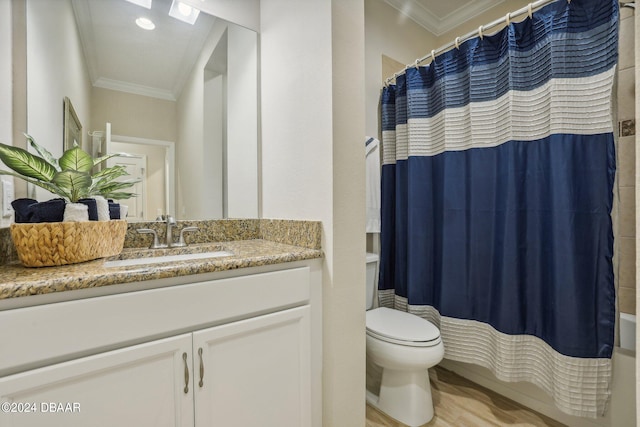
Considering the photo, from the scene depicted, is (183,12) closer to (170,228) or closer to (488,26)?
(170,228)

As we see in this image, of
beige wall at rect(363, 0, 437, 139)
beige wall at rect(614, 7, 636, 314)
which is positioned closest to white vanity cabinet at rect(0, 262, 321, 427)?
beige wall at rect(363, 0, 437, 139)

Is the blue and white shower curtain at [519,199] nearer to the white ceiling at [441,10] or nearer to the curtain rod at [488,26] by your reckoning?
the curtain rod at [488,26]

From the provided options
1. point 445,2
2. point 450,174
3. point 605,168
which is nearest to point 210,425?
point 450,174

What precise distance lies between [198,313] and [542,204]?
155 cm

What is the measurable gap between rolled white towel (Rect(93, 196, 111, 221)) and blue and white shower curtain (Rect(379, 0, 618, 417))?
5.15 feet

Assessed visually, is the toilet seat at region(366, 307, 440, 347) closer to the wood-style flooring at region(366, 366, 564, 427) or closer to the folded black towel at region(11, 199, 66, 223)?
the wood-style flooring at region(366, 366, 564, 427)

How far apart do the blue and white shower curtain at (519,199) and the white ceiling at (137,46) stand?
134 centimetres

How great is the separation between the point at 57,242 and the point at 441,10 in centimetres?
282

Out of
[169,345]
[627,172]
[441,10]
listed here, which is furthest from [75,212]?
[441,10]

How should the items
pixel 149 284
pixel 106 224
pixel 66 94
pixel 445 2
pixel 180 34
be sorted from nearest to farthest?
pixel 149 284, pixel 106 224, pixel 66 94, pixel 180 34, pixel 445 2

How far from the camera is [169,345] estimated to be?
827mm

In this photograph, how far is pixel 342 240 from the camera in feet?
3.84

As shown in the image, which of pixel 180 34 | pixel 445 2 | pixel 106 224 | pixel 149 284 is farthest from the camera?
pixel 445 2

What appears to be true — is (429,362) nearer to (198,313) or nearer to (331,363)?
(331,363)
